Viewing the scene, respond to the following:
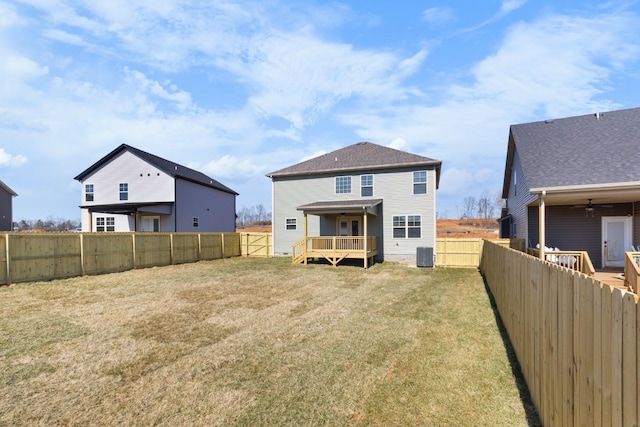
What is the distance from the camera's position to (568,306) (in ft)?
7.96

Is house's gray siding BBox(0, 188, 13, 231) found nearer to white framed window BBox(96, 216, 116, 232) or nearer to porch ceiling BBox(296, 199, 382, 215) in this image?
white framed window BBox(96, 216, 116, 232)

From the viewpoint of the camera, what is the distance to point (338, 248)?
52.1 feet

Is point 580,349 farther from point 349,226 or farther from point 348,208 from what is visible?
point 349,226

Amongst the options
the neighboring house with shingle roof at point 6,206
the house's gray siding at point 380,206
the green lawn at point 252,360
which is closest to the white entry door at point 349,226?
the house's gray siding at point 380,206

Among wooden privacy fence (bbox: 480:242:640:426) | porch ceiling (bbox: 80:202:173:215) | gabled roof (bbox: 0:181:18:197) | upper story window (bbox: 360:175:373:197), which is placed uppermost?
gabled roof (bbox: 0:181:18:197)

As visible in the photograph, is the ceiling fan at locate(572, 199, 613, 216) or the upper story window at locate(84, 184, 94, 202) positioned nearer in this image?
the ceiling fan at locate(572, 199, 613, 216)

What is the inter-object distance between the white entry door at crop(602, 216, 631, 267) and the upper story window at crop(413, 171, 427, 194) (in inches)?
290

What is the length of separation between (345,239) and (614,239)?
11.0 meters

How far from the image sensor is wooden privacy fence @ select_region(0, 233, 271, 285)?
389 inches

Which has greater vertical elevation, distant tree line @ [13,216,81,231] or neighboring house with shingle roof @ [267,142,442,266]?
neighboring house with shingle roof @ [267,142,442,266]

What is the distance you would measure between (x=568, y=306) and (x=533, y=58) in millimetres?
12650

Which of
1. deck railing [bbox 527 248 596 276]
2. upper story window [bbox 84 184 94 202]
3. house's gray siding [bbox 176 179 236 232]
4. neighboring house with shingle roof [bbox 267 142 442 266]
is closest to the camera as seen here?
deck railing [bbox 527 248 596 276]

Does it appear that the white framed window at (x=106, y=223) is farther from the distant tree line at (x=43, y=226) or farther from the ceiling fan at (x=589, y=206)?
the ceiling fan at (x=589, y=206)

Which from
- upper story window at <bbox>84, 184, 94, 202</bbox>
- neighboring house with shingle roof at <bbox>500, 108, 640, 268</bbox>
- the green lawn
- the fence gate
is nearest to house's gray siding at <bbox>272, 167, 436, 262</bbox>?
the fence gate
